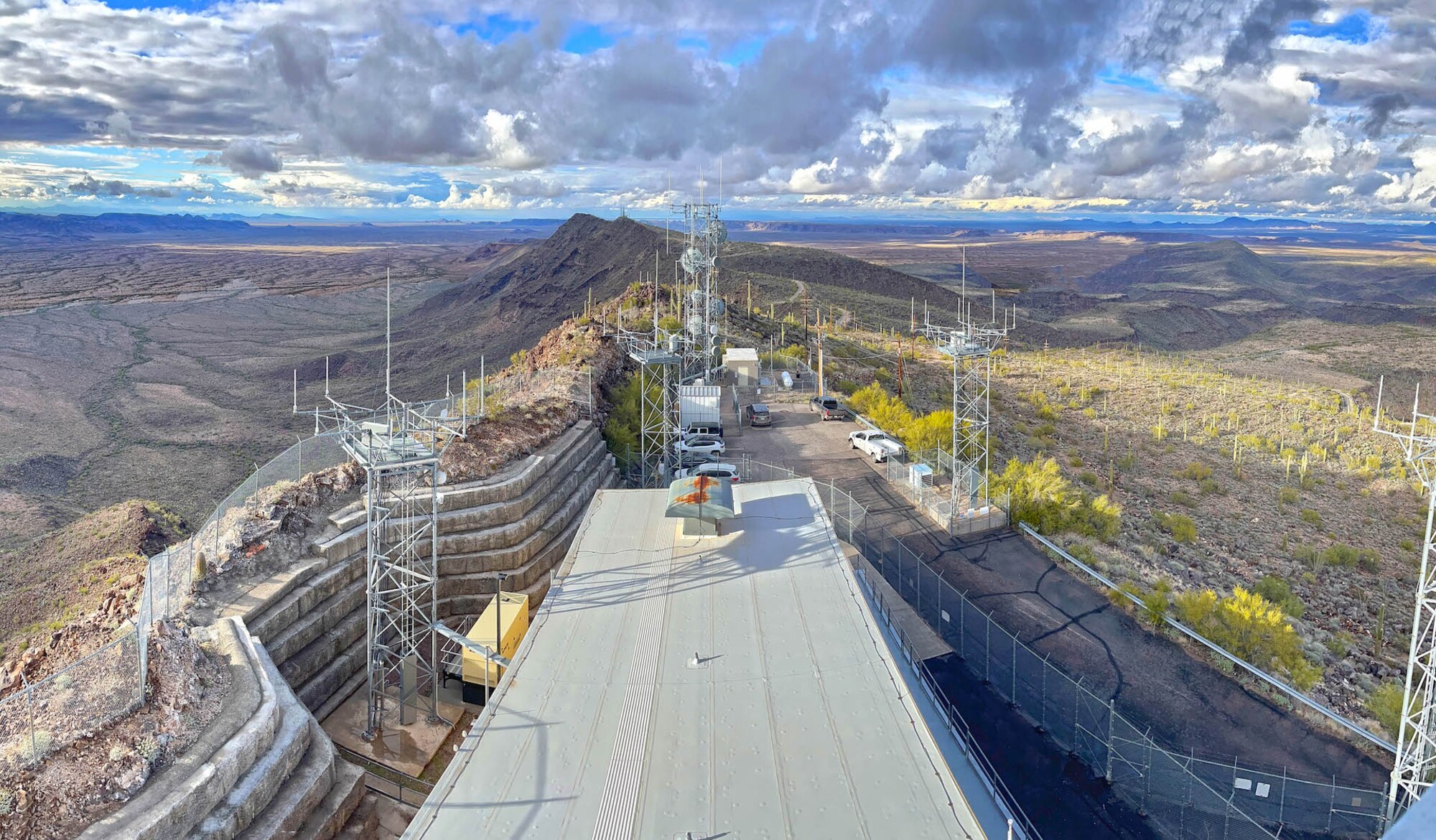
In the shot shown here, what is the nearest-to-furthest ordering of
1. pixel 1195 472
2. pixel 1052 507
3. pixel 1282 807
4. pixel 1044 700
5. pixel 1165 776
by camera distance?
1. pixel 1282 807
2. pixel 1165 776
3. pixel 1044 700
4. pixel 1052 507
5. pixel 1195 472

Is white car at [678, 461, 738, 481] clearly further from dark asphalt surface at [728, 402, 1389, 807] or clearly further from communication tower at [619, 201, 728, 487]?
dark asphalt surface at [728, 402, 1389, 807]

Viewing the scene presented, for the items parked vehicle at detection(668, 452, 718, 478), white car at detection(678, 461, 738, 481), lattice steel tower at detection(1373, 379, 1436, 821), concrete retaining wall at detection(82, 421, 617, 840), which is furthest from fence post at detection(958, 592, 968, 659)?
parked vehicle at detection(668, 452, 718, 478)

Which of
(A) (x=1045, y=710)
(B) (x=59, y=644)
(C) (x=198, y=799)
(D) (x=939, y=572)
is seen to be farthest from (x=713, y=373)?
(C) (x=198, y=799)

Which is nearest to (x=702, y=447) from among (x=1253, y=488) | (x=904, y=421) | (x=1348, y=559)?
(x=904, y=421)

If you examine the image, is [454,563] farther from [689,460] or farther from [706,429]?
[706,429]

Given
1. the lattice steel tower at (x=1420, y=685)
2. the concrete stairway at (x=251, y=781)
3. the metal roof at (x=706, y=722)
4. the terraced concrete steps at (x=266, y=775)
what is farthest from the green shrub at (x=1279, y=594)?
the terraced concrete steps at (x=266, y=775)

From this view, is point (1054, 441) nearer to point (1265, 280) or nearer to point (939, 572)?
point (939, 572)
